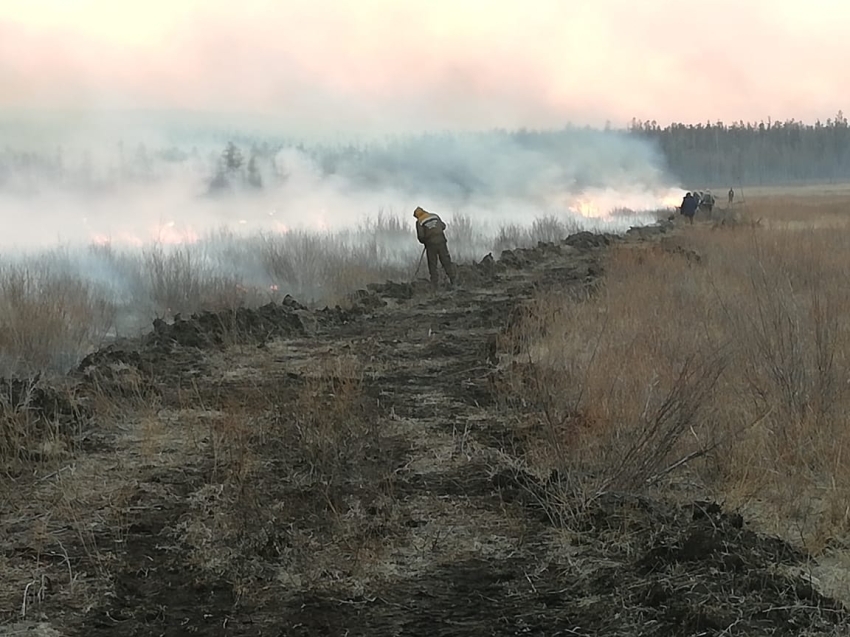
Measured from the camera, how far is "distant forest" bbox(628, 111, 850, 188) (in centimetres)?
11100

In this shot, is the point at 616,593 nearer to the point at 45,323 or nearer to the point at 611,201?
the point at 45,323

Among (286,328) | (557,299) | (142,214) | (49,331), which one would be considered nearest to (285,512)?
(49,331)

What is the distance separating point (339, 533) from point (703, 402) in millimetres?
2513

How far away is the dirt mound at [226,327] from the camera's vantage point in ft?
33.8

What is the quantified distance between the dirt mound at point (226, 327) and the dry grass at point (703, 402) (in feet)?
10.2

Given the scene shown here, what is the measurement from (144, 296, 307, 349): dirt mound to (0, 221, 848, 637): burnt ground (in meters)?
2.22

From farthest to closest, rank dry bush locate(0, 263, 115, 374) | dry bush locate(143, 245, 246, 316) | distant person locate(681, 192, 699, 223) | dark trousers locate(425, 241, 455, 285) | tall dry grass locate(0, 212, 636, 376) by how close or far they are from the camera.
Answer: distant person locate(681, 192, 699, 223), dark trousers locate(425, 241, 455, 285), dry bush locate(143, 245, 246, 316), tall dry grass locate(0, 212, 636, 376), dry bush locate(0, 263, 115, 374)

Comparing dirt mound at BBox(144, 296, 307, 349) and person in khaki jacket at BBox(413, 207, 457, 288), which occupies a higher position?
person in khaki jacket at BBox(413, 207, 457, 288)

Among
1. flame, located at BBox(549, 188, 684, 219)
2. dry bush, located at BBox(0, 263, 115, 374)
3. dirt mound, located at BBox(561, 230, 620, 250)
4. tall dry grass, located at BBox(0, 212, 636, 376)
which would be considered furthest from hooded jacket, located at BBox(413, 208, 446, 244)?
flame, located at BBox(549, 188, 684, 219)

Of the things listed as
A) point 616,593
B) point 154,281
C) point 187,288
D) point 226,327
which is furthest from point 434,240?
point 616,593

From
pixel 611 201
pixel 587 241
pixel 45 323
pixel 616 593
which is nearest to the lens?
pixel 616 593

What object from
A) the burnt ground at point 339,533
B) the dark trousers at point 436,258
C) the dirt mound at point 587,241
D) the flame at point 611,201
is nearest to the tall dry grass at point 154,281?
the dark trousers at point 436,258

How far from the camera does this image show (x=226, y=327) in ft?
35.9

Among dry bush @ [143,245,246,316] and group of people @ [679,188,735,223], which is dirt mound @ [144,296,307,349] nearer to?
dry bush @ [143,245,246,316]
